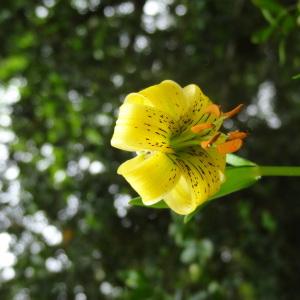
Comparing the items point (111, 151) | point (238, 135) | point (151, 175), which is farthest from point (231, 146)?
point (111, 151)

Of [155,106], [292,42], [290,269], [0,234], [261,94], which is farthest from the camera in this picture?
[261,94]

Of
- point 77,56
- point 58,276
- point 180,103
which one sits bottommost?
point 58,276

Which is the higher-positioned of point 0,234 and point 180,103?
point 180,103

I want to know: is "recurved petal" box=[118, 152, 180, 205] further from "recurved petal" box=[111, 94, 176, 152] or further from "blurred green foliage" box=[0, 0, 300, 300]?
"blurred green foliage" box=[0, 0, 300, 300]

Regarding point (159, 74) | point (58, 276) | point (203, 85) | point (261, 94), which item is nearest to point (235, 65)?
point (203, 85)

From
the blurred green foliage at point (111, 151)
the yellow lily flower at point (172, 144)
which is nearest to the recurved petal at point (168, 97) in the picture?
the yellow lily flower at point (172, 144)

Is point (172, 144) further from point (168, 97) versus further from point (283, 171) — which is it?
point (283, 171)

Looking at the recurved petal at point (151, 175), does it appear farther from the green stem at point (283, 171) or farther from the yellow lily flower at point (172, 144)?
the green stem at point (283, 171)

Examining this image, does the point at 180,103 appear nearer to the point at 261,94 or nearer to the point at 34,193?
the point at 34,193

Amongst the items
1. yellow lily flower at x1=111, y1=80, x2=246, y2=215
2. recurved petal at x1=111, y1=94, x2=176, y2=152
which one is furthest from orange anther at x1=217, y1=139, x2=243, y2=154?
recurved petal at x1=111, y1=94, x2=176, y2=152
